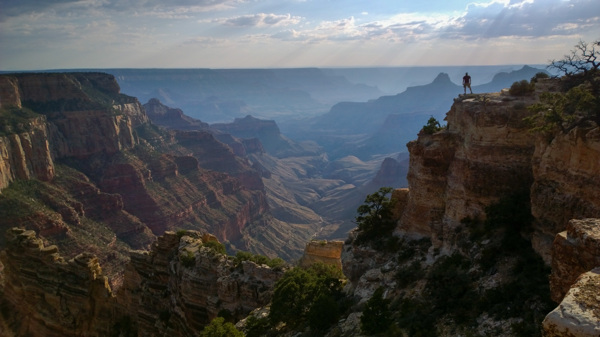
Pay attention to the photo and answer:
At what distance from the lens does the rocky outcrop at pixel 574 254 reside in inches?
416

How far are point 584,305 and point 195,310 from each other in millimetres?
31475

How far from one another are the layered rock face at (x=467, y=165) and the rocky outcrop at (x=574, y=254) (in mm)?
9808

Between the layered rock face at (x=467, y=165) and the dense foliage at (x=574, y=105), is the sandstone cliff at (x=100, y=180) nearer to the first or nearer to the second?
the layered rock face at (x=467, y=165)

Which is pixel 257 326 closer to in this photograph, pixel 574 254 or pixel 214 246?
pixel 214 246

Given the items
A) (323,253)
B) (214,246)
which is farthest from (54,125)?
(323,253)

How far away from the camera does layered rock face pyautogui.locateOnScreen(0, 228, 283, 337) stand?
34.2 metres

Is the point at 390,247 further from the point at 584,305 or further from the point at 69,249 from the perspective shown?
the point at 69,249

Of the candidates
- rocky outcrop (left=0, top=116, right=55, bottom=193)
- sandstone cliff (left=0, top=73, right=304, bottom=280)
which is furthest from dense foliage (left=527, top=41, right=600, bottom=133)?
rocky outcrop (left=0, top=116, right=55, bottom=193)

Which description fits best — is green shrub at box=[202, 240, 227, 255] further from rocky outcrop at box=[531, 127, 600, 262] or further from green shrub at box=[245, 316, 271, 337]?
rocky outcrop at box=[531, 127, 600, 262]

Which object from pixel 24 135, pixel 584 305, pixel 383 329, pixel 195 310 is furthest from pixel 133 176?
pixel 584 305

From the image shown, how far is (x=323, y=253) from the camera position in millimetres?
39562

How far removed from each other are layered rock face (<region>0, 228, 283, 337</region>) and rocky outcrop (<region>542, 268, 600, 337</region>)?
Result: 26871 millimetres

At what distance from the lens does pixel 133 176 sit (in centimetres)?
9744

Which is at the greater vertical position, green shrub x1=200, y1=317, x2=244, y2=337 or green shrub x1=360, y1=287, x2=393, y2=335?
green shrub x1=360, y1=287, x2=393, y2=335
